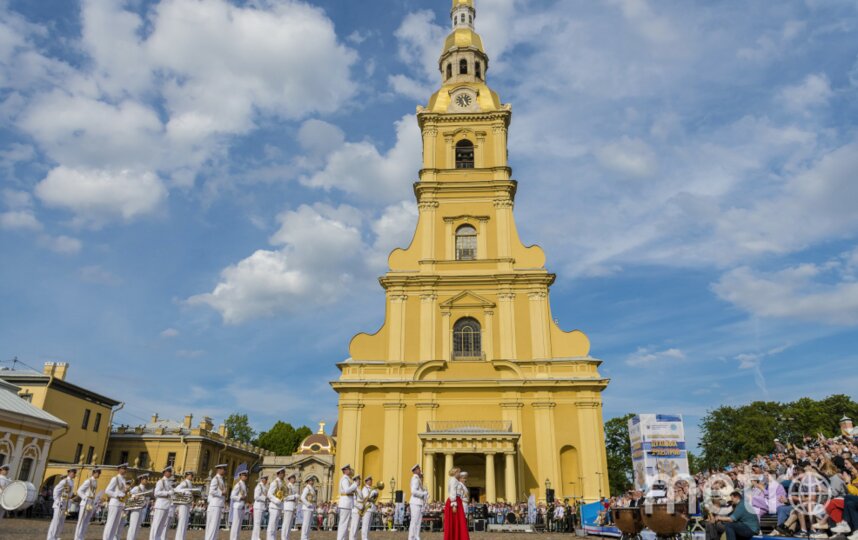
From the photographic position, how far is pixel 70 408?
42.8 m

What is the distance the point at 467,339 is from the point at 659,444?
1103 centimetres

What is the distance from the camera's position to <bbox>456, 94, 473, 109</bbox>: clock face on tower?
3834 cm

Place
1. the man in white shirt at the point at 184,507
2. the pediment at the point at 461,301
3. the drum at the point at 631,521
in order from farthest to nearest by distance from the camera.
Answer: the pediment at the point at 461,301 < the man in white shirt at the point at 184,507 < the drum at the point at 631,521

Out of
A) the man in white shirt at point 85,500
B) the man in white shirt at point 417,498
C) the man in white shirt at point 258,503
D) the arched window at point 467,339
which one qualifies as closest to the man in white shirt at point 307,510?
the man in white shirt at point 258,503

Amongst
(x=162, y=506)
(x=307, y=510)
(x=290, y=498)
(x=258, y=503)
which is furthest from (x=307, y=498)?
(x=162, y=506)

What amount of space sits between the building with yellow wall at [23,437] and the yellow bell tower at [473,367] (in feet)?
46.8

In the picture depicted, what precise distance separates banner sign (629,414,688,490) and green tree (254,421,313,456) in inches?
2250

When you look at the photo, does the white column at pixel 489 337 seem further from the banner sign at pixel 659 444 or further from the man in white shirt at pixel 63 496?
the man in white shirt at pixel 63 496

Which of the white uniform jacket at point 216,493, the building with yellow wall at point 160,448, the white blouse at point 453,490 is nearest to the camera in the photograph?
the white blouse at point 453,490

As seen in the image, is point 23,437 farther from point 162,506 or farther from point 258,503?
point 258,503

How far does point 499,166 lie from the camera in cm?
3594

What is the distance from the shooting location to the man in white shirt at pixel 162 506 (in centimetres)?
1310

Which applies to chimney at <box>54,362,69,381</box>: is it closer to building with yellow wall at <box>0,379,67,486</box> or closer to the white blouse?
building with yellow wall at <box>0,379,67,486</box>

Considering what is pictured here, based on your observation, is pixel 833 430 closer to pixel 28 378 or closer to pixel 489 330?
pixel 489 330
